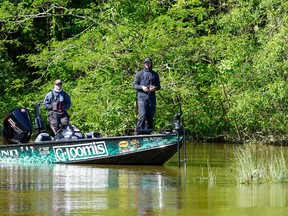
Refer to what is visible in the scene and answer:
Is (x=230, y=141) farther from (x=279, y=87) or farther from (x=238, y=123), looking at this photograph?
(x=279, y=87)

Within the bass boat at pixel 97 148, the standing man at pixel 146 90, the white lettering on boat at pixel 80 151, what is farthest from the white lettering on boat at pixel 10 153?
the standing man at pixel 146 90

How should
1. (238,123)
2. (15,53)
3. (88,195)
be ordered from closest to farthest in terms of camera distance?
(88,195)
(238,123)
(15,53)

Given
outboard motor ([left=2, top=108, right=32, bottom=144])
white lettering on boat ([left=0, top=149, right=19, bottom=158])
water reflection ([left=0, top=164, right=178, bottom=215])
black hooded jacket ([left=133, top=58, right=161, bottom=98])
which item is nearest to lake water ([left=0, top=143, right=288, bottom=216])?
water reflection ([left=0, top=164, right=178, bottom=215])

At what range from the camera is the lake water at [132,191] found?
41.9 feet

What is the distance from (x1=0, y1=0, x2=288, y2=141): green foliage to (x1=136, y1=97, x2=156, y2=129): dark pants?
5252 mm

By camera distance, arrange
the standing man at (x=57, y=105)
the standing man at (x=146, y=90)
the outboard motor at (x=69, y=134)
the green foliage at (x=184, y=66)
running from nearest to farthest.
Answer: the outboard motor at (x=69, y=134) → the standing man at (x=146, y=90) → the standing man at (x=57, y=105) → the green foliage at (x=184, y=66)

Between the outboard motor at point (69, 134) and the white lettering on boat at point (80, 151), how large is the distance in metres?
0.33

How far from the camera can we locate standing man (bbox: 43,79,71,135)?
2006cm

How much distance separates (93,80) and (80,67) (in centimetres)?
83

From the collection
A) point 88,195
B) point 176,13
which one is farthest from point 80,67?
point 88,195

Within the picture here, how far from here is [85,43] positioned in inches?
1064

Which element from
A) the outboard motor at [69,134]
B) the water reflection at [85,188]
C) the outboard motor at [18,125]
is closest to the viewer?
the water reflection at [85,188]

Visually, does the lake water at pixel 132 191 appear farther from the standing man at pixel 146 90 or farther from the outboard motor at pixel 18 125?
the standing man at pixel 146 90

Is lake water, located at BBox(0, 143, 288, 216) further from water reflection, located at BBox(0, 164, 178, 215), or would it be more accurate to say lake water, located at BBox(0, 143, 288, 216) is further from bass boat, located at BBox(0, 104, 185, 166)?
bass boat, located at BBox(0, 104, 185, 166)
